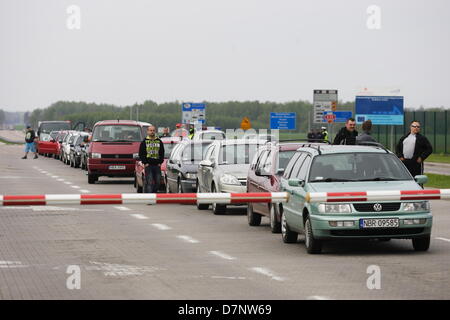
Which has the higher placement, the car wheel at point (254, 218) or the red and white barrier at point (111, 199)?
the red and white barrier at point (111, 199)

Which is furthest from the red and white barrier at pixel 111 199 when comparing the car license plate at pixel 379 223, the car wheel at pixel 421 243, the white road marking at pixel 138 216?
the white road marking at pixel 138 216

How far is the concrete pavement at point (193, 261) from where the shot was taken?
11688 mm

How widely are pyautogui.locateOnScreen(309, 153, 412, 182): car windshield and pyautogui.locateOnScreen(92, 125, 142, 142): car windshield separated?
68.9ft

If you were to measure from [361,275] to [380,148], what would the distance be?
460 cm

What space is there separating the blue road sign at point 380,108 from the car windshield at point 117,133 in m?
20.8

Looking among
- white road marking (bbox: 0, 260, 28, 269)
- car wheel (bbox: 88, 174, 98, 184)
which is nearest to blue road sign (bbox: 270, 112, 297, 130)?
car wheel (bbox: 88, 174, 98, 184)

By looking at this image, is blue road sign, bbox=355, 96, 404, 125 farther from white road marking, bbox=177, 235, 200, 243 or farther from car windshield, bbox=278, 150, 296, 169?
white road marking, bbox=177, 235, 200, 243

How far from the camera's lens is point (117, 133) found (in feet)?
123

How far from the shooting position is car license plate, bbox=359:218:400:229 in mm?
15242

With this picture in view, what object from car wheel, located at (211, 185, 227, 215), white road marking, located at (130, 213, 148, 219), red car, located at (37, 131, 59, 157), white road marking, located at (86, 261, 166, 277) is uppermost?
white road marking, located at (86, 261, 166, 277)

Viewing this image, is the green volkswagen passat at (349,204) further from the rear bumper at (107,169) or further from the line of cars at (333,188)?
the rear bumper at (107,169)

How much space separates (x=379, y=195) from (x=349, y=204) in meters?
0.66
